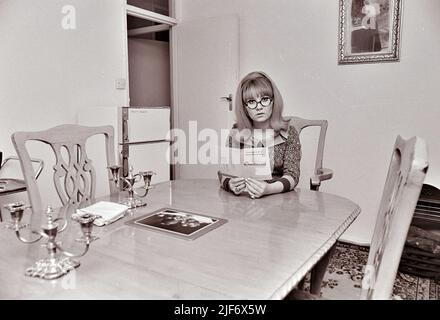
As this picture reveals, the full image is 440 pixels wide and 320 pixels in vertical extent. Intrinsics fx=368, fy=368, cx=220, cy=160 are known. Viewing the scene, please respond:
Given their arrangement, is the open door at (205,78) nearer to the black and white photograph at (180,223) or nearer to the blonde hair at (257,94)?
the blonde hair at (257,94)

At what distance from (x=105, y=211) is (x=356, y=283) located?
1.61 meters

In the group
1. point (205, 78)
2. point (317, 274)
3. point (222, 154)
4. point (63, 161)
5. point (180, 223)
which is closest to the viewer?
point (180, 223)

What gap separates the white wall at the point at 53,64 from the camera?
253cm

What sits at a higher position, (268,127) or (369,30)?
(369,30)

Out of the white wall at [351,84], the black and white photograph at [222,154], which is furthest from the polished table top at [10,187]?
the white wall at [351,84]

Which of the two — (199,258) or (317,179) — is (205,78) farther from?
(199,258)

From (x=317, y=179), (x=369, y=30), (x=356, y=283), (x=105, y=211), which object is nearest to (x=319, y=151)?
(x=317, y=179)

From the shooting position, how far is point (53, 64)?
9.21 feet

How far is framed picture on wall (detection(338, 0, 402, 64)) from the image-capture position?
2.71m

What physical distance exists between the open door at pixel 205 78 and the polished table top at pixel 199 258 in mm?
2375

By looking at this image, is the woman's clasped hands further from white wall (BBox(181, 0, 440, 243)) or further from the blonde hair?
white wall (BBox(181, 0, 440, 243))
